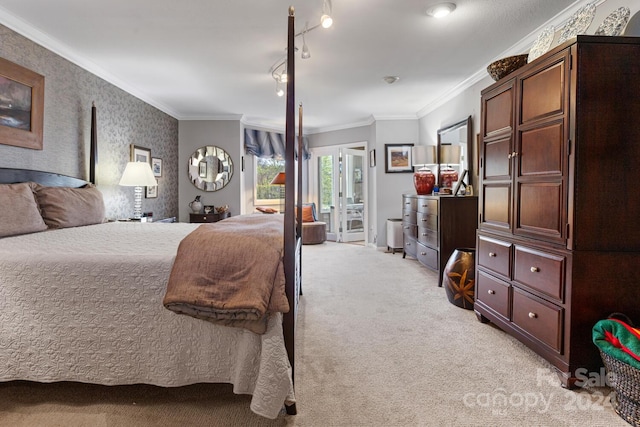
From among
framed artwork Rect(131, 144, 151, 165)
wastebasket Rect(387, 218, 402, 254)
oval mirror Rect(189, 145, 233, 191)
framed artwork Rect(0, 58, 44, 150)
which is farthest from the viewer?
oval mirror Rect(189, 145, 233, 191)

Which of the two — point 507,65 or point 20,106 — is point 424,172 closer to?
point 507,65

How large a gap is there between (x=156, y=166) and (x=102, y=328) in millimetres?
4070

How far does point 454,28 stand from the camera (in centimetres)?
292

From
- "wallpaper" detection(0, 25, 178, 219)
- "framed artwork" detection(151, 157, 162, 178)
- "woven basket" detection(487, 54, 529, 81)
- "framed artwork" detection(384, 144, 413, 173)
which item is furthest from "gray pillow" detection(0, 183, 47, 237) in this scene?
"framed artwork" detection(384, 144, 413, 173)

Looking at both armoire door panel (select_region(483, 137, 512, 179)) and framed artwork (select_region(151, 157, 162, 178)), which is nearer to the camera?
armoire door panel (select_region(483, 137, 512, 179))

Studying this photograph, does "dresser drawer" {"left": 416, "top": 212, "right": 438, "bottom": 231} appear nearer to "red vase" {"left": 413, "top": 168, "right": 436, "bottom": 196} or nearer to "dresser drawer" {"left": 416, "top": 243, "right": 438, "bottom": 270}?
"dresser drawer" {"left": 416, "top": 243, "right": 438, "bottom": 270}

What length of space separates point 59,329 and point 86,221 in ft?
5.16

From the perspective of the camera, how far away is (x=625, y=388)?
1.57m

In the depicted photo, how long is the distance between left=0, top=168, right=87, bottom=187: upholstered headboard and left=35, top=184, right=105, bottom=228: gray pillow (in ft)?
0.40

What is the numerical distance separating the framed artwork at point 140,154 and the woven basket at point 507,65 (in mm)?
4055

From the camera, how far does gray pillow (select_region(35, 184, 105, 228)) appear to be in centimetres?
266

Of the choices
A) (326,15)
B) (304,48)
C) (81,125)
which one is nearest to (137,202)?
(81,125)

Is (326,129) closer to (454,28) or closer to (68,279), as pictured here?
(454,28)

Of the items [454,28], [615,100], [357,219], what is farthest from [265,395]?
[357,219]
